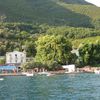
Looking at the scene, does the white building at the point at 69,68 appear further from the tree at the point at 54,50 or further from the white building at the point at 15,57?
the white building at the point at 15,57

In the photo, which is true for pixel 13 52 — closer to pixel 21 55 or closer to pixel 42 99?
pixel 21 55

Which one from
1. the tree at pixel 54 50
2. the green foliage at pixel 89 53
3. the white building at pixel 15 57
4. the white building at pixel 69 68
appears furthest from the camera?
the white building at pixel 15 57

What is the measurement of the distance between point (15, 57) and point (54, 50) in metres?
23.7

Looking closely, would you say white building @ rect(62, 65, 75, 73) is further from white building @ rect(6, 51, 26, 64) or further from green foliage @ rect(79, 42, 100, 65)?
white building @ rect(6, 51, 26, 64)

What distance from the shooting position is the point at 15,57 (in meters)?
174

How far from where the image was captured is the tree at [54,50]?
506 feet

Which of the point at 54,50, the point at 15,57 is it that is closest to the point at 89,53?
the point at 54,50

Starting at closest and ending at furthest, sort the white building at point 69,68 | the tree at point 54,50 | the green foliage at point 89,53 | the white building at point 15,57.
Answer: the white building at point 69,68, the tree at point 54,50, the green foliage at point 89,53, the white building at point 15,57

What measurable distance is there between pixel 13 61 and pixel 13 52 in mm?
3422

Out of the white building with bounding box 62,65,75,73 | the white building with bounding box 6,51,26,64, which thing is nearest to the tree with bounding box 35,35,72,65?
the white building with bounding box 62,65,75,73

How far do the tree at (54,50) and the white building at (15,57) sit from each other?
1661 cm

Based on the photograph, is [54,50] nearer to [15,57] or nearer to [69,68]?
[69,68]

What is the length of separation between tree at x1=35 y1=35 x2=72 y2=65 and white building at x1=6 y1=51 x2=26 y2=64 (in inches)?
654

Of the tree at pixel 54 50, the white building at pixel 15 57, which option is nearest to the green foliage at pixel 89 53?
the tree at pixel 54 50
